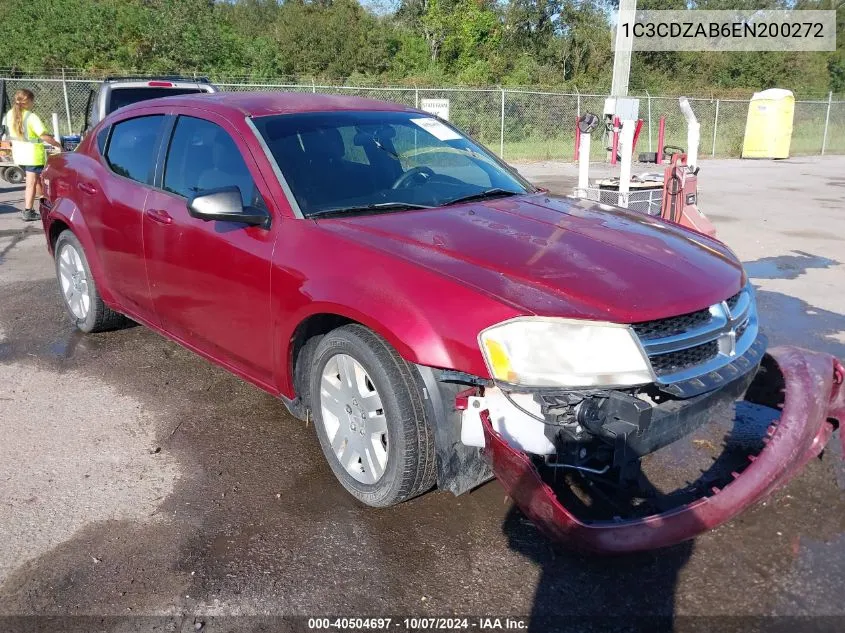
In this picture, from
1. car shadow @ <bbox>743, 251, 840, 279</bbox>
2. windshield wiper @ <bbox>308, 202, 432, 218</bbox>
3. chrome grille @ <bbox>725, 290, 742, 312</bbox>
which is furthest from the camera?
car shadow @ <bbox>743, 251, 840, 279</bbox>

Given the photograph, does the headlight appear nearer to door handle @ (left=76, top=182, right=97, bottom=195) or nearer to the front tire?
the front tire

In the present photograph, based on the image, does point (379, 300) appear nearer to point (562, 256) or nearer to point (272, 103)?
point (562, 256)

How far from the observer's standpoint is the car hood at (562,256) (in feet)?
8.94

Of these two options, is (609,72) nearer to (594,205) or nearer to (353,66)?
(353,66)

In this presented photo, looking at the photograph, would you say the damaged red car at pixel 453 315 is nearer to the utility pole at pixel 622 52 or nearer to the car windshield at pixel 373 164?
the car windshield at pixel 373 164

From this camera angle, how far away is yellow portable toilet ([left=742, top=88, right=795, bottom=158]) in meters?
24.7

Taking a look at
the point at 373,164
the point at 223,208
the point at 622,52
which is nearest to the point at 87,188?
the point at 223,208

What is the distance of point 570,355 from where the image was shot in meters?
2.62

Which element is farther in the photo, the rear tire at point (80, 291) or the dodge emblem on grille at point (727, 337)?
the rear tire at point (80, 291)

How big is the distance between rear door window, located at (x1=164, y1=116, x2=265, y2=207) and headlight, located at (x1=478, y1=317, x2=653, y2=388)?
1.58 m

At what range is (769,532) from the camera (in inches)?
122

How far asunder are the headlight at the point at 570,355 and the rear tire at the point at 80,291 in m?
3.66

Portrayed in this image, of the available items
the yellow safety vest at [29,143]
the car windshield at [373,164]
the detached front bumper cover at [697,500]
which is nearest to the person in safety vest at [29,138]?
the yellow safety vest at [29,143]

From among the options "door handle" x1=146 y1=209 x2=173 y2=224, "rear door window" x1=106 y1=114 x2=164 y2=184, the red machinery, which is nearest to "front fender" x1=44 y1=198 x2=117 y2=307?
"rear door window" x1=106 y1=114 x2=164 y2=184
